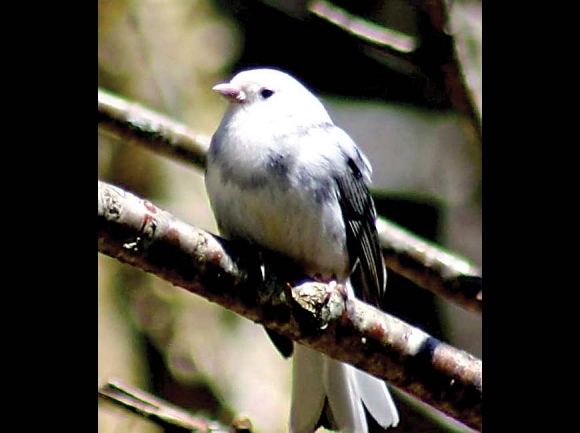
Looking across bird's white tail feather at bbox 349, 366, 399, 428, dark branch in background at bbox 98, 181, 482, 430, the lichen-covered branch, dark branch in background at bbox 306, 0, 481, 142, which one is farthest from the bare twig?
bird's white tail feather at bbox 349, 366, 399, 428

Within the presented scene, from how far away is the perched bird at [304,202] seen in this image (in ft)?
7.25

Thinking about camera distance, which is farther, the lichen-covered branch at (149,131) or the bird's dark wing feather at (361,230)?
the lichen-covered branch at (149,131)

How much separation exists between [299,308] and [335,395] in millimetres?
735

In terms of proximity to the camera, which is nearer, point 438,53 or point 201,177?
point 438,53

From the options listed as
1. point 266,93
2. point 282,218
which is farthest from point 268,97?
point 282,218

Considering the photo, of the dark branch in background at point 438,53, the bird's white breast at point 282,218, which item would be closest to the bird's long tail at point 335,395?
the bird's white breast at point 282,218

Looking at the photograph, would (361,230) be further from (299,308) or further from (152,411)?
(152,411)

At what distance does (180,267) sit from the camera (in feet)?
5.34

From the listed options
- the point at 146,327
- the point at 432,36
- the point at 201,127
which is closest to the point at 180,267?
the point at 432,36

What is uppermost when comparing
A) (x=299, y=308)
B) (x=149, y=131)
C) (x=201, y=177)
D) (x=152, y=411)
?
(x=201, y=177)

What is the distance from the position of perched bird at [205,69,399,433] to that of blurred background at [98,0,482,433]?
29 centimetres

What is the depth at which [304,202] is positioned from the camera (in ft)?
7.30

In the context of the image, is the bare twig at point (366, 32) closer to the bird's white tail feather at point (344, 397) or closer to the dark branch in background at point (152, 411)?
the bird's white tail feather at point (344, 397)
